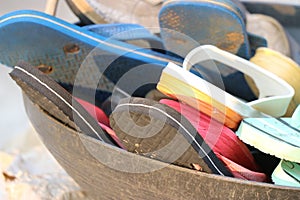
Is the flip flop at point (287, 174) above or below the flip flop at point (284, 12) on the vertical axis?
below

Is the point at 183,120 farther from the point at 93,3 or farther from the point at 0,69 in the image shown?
the point at 0,69

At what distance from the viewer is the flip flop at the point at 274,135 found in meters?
0.33

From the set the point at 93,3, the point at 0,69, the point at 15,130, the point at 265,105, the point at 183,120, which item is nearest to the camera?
the point at 183,120

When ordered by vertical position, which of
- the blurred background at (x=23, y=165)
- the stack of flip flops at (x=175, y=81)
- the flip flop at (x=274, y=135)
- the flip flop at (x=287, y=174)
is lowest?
the blurred background at (x=23, y=165)

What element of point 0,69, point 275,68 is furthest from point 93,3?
point 0,69

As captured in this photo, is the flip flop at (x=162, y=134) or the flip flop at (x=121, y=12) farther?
the flip flop at (x=121, y=12)

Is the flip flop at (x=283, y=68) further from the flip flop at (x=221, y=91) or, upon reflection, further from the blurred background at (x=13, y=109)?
the blurred background at (x=13, y=109)

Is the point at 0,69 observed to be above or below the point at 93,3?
below

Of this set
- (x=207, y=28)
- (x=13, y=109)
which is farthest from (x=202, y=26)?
(x=13, y=109)

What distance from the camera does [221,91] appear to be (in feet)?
1.21

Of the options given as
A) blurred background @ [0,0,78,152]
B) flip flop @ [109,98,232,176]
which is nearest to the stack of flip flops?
flip flop @ [109,98,232,176]

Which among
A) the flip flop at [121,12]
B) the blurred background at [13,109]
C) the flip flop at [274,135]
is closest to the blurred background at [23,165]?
the blurred background at [13,109]

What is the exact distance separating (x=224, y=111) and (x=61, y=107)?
125 millimetres

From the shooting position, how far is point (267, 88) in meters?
0.44
